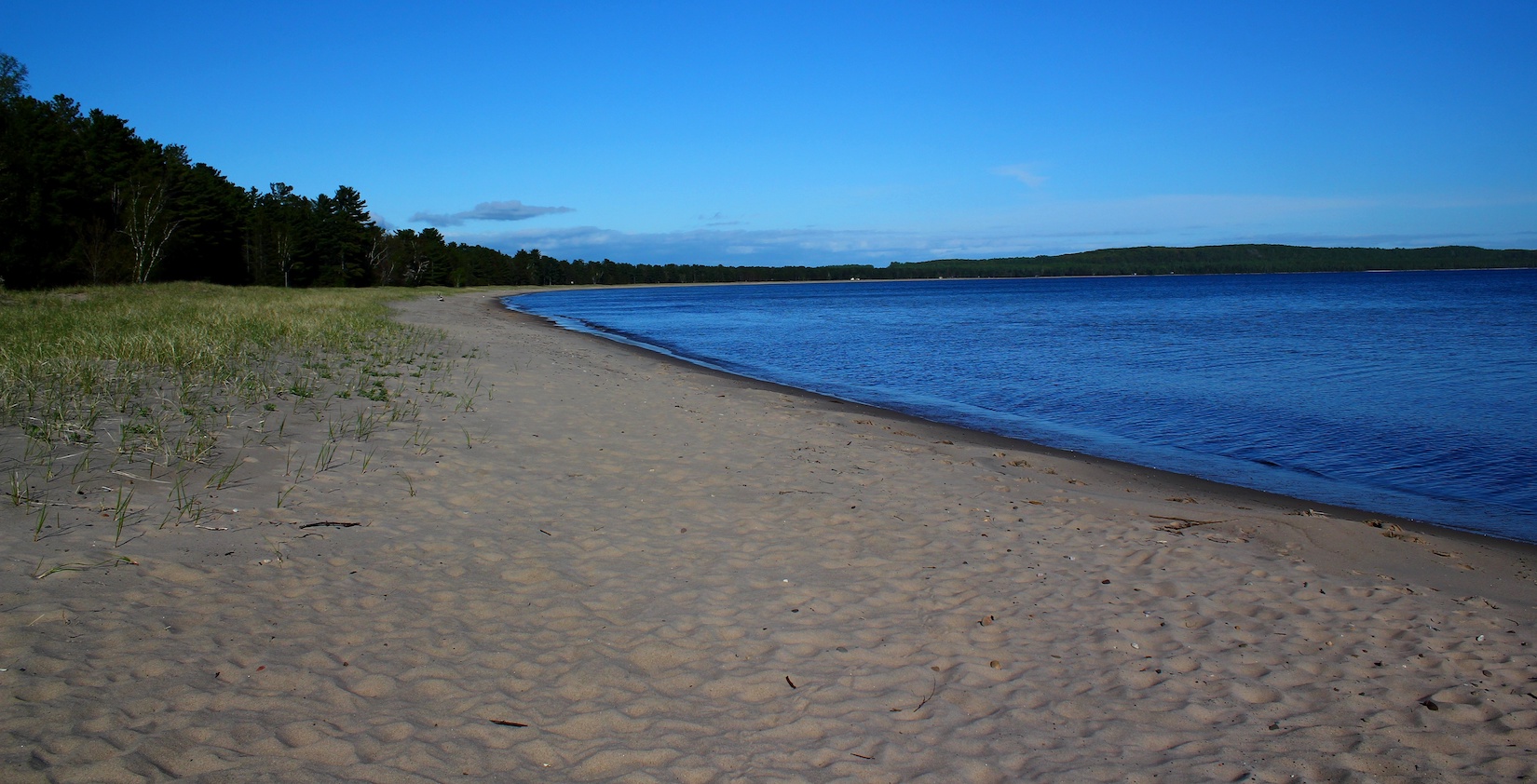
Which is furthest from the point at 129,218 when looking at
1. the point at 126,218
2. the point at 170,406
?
the point at 170,406

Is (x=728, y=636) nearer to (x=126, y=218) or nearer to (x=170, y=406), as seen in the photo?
(x=170, y=406)

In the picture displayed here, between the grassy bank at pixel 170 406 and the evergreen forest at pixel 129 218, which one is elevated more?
the evergreen forest at pixel 129 218

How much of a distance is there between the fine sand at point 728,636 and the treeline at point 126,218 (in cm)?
4821

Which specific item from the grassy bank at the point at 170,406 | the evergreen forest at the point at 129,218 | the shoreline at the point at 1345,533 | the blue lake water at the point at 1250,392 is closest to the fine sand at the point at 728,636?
the shoreline at the point at 1345,533

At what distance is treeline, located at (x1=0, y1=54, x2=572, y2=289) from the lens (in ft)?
141

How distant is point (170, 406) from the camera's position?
9.17 meters

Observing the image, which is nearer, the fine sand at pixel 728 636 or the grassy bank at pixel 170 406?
the fine sand at pixel 728 636

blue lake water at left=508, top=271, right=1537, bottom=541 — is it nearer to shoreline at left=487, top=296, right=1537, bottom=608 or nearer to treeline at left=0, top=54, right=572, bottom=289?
shoreline at left=487, top=296, right=1537, bottom=608

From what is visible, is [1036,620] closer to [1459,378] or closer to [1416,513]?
[1416,513]

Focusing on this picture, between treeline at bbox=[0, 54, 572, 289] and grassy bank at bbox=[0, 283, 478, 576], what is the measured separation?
1351 inches

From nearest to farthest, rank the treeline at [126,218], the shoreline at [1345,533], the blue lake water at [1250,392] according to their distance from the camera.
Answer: the shoreline at [1345,533] < the blue lake water at [1250,392] < the treeline at [126,218]

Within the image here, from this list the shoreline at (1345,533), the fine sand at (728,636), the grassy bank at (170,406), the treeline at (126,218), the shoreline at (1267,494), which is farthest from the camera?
the treeline at (126,218)

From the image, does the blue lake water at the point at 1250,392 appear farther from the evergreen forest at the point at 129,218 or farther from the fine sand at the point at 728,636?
the evergreen forest at the point at 129,218

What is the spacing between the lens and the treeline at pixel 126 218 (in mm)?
42906
